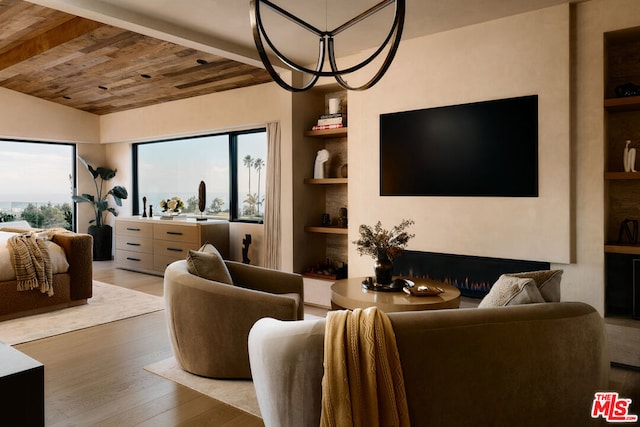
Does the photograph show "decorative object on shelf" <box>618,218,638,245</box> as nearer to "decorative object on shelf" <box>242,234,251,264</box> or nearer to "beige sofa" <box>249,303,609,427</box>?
"beige sofa" <box>249,303,609,427</box>

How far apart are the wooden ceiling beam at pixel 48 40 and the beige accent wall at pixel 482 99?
2.83 metres

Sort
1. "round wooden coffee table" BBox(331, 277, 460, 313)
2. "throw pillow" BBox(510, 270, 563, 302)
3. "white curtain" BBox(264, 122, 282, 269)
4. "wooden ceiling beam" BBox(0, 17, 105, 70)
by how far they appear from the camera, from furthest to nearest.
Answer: "white curtain" BBox(264, 122, 282, 269), "wooden ceiling beam" BBox(0, 17, 105, 70), "round wooden coffee table" BBox(331, 277, 460, 313), "throw pillow" BBox(510, 270, 563, 302)

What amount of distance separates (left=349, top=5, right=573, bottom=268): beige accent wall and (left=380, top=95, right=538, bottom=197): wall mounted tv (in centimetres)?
7

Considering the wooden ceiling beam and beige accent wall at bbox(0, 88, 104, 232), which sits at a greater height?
the wooden ceiling beam

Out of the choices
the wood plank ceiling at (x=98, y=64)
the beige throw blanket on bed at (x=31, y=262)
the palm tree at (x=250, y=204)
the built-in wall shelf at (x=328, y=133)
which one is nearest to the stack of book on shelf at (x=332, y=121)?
the built-in wall shelf at (x=328, y=133)

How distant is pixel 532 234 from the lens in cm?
350

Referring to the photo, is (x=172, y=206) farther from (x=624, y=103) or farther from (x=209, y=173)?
(x=624, y=103)

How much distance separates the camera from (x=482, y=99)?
3713 millimetres

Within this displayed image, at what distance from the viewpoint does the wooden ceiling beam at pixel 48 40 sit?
4.55 metres

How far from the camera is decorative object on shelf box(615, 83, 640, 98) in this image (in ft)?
10.4

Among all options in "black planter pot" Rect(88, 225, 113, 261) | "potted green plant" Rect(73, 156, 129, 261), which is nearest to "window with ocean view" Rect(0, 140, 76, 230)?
"potted green plant" Rect(73, 156, 129, 261)

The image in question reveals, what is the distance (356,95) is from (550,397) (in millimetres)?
3470

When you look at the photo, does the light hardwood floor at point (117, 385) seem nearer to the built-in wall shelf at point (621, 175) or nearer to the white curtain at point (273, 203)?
the white curtain at point (273, 203)

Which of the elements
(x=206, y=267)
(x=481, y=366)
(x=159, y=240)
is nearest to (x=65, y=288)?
(x=159, y=240)
